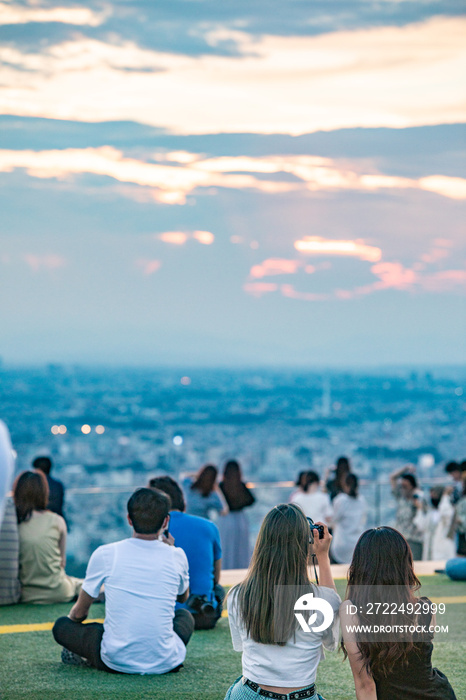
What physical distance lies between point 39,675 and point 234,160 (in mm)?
23211

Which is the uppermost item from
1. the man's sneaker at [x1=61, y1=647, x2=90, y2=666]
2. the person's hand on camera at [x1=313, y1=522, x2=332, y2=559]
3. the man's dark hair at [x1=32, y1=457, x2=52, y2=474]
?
the person's hand on camera at [x1=313, y1=522, x2=332, y2=559]

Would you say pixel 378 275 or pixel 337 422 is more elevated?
pixel 378 275

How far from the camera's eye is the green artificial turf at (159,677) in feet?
13.2

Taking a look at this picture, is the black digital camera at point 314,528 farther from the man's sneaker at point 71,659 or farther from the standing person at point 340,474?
the standing person at point 340,474

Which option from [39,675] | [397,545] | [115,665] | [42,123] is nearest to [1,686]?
[39,675]

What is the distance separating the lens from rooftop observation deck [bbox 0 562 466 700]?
4047mm

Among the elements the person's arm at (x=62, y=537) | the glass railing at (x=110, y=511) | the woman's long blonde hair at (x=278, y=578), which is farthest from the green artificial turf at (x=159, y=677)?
the glass railing at (x=110, y=511)

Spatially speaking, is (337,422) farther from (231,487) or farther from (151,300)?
(231,487)

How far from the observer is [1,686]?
13.7 feet

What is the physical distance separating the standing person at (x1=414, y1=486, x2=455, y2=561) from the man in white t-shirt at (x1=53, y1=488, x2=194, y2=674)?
4.89m

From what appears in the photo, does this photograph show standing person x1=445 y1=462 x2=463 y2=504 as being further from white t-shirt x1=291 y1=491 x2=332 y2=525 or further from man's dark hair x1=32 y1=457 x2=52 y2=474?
man's dark hair x1=32 y1=457 x2=52 y2=474

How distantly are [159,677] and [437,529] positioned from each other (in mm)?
5158

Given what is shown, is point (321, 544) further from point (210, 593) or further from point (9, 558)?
point (9, 558)

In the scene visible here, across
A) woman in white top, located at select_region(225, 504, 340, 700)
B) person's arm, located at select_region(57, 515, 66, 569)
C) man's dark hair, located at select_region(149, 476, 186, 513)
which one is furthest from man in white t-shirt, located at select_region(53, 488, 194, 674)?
person's arm, located at select_region(57, 515, 66, 569)
